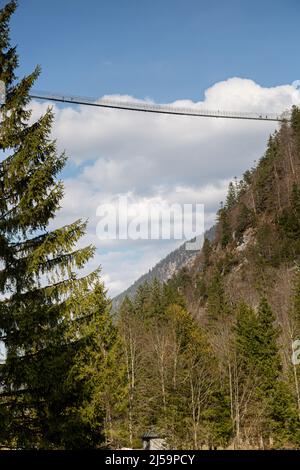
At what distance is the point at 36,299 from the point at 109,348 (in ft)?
50.7

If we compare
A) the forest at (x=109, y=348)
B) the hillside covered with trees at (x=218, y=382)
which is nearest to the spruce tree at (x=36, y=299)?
the forest at (x=109, y=348)

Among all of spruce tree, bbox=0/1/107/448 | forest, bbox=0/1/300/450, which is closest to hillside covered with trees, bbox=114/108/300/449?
forest, bbox=0/1/300/450

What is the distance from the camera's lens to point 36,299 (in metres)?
10.1

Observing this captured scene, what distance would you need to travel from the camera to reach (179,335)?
3581cm

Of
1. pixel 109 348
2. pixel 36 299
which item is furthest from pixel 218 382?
pixel 36 299

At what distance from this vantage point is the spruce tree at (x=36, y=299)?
9461 millimetres

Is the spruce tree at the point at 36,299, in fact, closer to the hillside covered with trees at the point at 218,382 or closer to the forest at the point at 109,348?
the forest at the point at 109,348

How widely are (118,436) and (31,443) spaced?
15982mm

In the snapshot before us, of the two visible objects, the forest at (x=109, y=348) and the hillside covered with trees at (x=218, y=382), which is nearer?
the forest at (x=109, y=348)

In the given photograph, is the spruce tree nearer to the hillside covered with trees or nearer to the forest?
the forest

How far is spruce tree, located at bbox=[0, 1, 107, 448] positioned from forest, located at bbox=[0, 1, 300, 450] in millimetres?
24

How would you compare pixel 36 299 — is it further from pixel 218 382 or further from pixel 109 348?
pixel 218 382

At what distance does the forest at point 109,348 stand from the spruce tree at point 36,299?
24 millimetres
